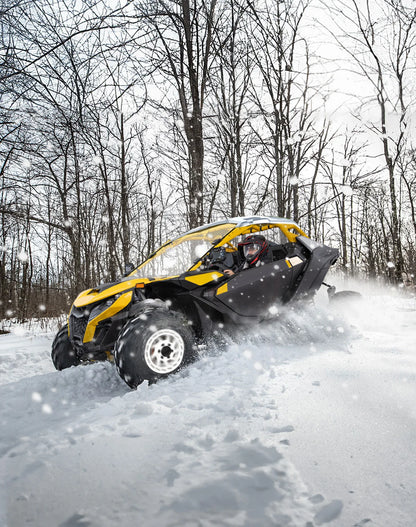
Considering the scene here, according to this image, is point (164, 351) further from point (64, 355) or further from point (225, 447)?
point (64, 355)

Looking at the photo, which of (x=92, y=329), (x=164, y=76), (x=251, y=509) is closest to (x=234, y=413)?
(x=251, y=509)

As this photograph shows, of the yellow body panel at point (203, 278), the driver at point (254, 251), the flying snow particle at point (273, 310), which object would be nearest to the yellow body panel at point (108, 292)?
the yellow body panel at point (203, 278)

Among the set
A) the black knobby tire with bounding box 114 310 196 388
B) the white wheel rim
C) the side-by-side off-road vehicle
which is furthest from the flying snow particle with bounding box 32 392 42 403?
the white wheel rim

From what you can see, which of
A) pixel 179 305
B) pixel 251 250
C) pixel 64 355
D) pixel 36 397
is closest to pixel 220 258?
pixel 251 250

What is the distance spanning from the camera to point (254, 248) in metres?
4.64

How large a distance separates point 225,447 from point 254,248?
3.09 m

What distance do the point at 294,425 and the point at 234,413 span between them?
41cm

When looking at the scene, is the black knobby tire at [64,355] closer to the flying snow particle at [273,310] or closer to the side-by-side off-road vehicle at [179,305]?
the side-by-side off-road vehicle at [179,305]

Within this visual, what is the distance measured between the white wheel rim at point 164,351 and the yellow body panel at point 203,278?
2.23 ft

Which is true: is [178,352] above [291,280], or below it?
below

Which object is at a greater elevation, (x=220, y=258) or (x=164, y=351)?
(x=220, y=258)

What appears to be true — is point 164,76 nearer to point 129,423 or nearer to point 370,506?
point 129,423

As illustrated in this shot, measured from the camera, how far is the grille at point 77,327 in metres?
3.67

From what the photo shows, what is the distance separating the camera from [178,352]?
3359 mm
